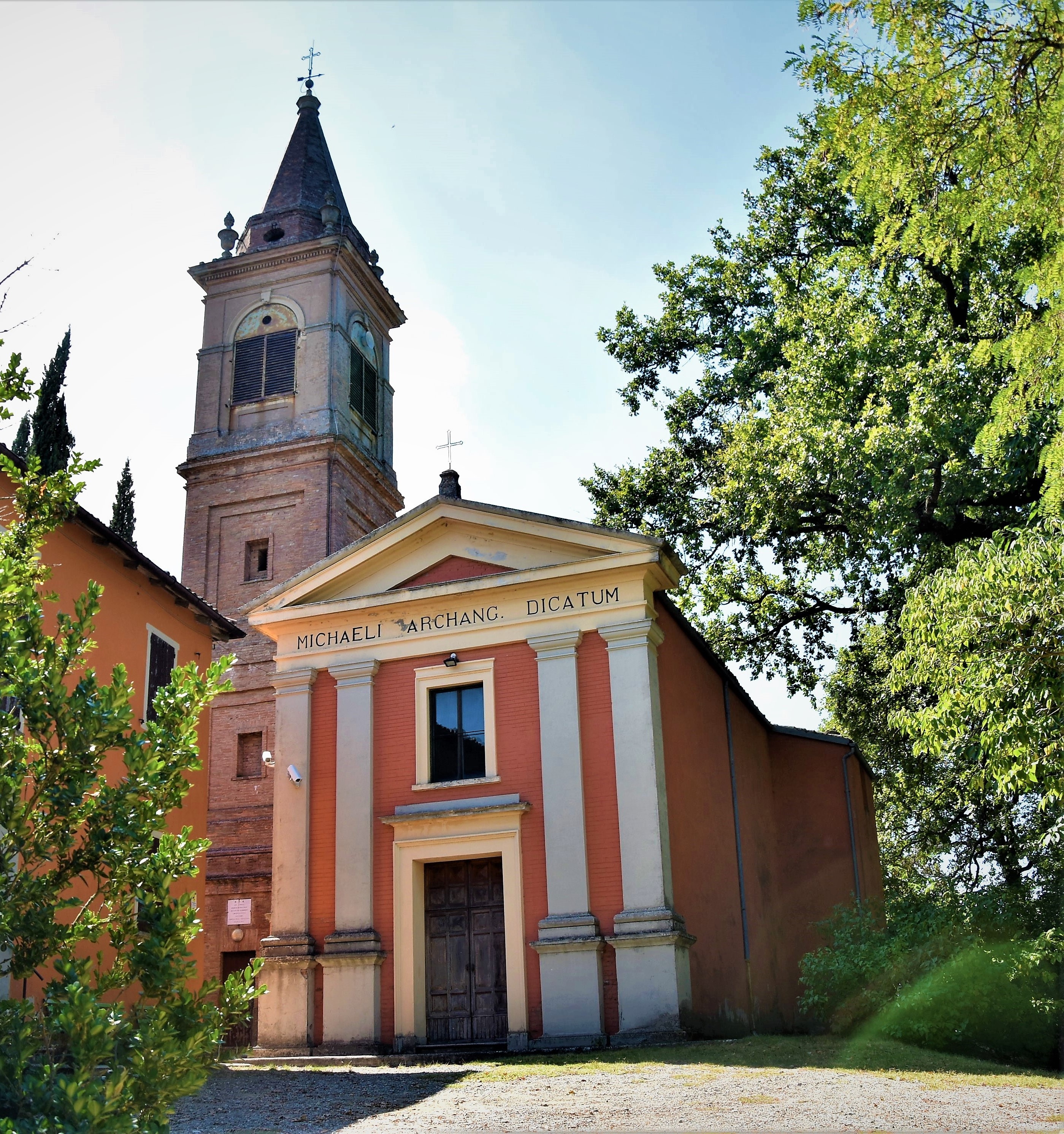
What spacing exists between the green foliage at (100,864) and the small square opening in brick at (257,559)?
75.8 ft

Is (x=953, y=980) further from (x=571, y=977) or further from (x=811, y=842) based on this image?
(x=811, y=842)

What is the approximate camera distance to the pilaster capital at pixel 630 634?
17562 millimetres

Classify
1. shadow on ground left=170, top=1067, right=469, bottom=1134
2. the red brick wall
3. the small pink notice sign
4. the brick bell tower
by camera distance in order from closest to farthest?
shadow on ground left=170, top=1067, right=469, bottom=1134
the red brick wall
the small pink notice sign
the brick bell tower

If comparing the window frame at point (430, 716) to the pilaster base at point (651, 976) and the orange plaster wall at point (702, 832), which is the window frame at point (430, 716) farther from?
the pilaster base at point (651, 976)

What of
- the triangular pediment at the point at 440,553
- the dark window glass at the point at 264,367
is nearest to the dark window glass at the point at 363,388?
the dark window glass at the point at 264,367

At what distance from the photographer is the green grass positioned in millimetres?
12172

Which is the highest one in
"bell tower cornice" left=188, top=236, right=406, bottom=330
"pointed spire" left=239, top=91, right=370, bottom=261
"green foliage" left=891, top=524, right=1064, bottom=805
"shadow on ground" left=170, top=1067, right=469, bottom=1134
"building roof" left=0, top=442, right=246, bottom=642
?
"pointed spire" left=239, top=91, right=370, bottom=261

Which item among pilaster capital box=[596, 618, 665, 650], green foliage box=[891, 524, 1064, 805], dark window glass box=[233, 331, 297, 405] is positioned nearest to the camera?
green foliage box=[891, 524, 1064, 805]

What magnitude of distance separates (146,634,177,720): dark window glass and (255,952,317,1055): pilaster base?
14.1 feet

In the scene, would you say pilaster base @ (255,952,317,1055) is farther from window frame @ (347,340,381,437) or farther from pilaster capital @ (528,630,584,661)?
window frame @ (347,340,381,437)

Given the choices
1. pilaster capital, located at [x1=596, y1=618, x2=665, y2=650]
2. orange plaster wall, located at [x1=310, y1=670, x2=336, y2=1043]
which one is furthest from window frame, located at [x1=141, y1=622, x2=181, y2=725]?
Result: pilaster capital, located at [x1=596, y1=618, x2=665, y2=650]

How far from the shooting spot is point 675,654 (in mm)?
19359

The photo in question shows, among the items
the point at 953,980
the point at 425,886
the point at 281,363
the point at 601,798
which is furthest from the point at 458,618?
the point at 281,363

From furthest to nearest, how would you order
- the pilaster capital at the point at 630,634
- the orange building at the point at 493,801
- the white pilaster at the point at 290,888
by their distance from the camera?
the pilaster capital at the point at 630,634, the white pilaster at the point at 290,888, the orange building at the point at 493,801
